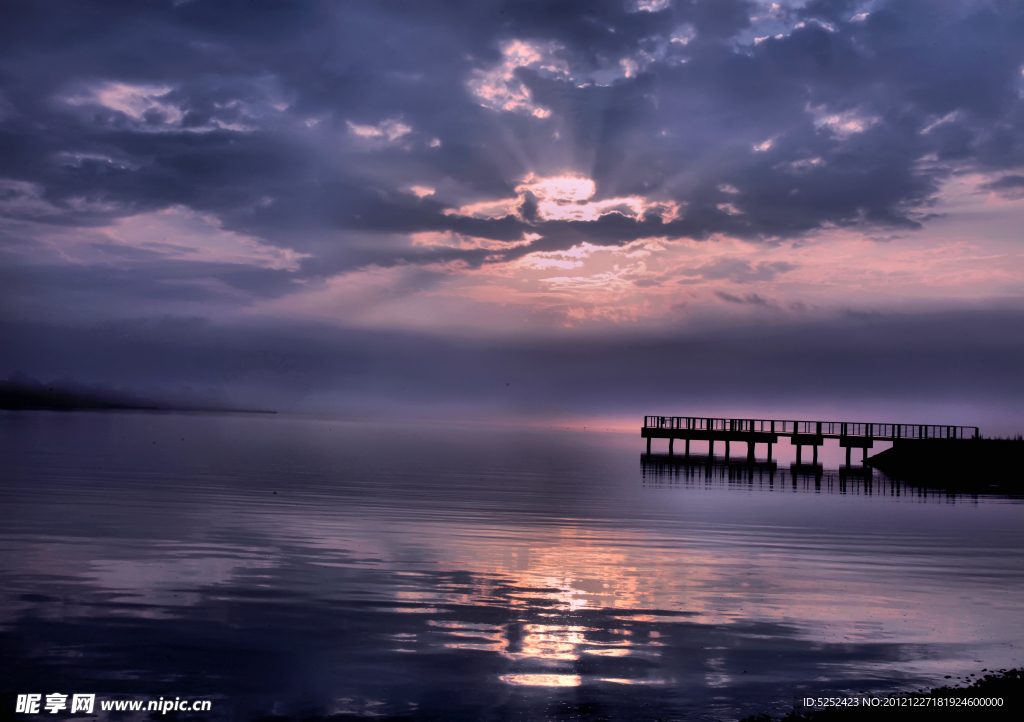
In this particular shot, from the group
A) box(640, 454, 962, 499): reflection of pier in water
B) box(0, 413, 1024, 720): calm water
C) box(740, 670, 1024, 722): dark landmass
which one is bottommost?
box(640, 454, 962, 499): reflection of pier in water

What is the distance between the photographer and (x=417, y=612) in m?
14.9

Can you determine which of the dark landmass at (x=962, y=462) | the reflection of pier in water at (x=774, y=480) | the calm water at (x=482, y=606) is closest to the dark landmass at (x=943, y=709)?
the calm water at (x=482, y=606)

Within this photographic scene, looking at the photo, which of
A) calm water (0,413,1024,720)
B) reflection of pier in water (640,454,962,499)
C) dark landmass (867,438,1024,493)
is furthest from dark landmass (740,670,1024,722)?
dark landmass (867,438,1024,493)

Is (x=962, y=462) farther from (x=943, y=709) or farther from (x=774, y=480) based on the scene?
(x=943, y=709)

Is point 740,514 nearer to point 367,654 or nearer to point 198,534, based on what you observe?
point 198,534

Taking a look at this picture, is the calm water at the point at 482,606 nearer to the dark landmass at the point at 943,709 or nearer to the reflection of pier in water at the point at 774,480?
the dark landmass at the point at 943,709

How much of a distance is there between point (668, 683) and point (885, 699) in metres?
2.99

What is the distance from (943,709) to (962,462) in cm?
6796

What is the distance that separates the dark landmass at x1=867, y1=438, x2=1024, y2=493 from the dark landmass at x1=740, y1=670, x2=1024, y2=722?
5417cm

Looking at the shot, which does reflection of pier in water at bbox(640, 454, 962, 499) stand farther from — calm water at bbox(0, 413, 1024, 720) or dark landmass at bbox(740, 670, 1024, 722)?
dark landmass at bbox(740, 670, 1024, 722)

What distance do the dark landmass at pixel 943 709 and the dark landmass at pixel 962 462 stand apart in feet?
178

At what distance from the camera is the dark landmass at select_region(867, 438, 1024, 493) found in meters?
61.9

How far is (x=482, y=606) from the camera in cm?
1549

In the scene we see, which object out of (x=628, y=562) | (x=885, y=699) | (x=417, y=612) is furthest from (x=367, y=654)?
(x=628, y=562)
